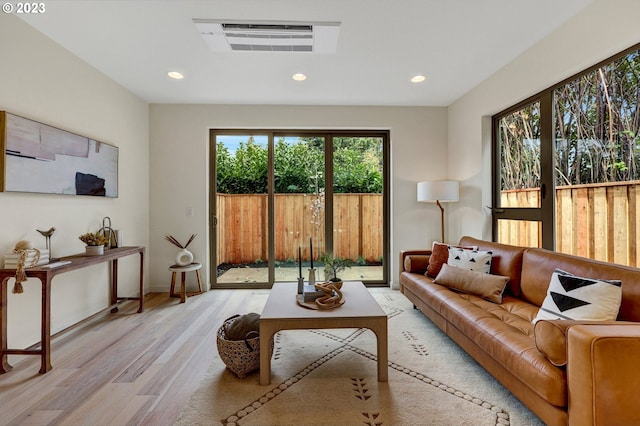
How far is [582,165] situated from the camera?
2.38 metres

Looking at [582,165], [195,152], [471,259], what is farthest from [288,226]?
[582,165]

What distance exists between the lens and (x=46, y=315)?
2.05 m

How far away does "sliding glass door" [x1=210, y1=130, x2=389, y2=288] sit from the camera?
4246mm

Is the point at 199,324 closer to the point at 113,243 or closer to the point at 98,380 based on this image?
the point at 98,380

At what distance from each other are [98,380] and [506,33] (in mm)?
3933

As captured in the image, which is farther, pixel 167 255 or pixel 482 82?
pixel 167 255

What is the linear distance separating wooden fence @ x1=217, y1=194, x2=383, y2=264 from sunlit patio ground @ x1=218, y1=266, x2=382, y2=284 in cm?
16

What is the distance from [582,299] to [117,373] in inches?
115

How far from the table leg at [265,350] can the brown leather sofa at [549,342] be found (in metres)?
1.28

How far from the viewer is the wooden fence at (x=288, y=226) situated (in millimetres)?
4277

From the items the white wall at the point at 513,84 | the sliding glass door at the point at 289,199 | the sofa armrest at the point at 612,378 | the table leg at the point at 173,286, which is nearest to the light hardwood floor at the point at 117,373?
the table leg at the point at 173,286

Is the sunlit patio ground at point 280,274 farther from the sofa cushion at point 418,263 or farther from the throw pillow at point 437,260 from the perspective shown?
the throw pillow at point 437,260

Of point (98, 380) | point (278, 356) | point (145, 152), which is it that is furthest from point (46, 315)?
point (145, 152)

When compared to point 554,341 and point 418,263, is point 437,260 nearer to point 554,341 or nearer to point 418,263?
point 418,263
